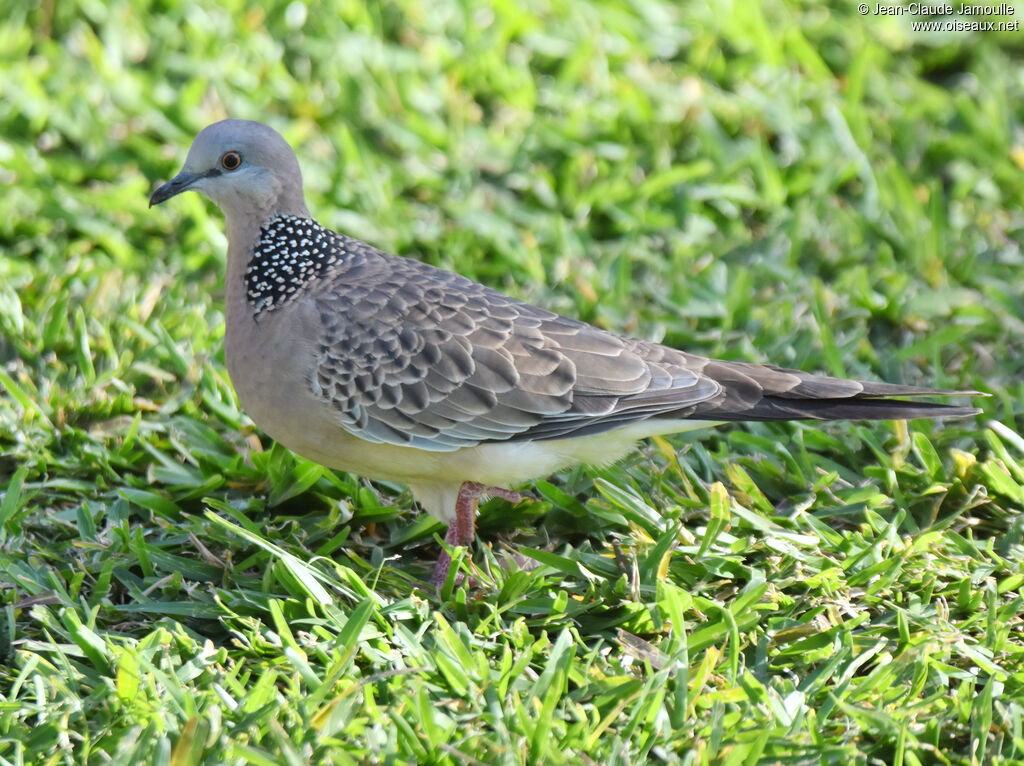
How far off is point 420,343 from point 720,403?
3.08 ft

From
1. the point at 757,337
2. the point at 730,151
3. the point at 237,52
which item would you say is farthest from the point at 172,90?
the point at 757,337

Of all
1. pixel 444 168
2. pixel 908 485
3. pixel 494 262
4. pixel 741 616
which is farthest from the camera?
pixel 444 168

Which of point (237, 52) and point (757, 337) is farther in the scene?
point (237, 52)

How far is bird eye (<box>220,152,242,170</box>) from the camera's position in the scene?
3.82 metres

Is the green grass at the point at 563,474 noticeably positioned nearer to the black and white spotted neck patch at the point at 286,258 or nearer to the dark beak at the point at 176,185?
the black and white spotted neck patch at the point at 286,258

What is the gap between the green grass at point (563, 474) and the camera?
116 inches

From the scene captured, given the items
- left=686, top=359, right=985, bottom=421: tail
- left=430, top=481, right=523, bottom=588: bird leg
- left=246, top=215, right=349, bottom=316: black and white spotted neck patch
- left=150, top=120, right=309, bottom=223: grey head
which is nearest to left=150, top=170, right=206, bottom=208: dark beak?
left=150, top=120, right=309, bottom=223: grey head

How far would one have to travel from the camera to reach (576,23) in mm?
6301

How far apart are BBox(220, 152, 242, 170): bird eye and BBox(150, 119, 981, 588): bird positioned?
0.36 metres

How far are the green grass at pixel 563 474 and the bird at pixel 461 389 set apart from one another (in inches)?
10.2

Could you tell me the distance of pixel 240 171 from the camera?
383 centimetres

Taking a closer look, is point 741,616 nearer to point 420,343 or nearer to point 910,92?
point 420,343

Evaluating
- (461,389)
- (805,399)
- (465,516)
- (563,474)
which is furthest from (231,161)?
(805,399)

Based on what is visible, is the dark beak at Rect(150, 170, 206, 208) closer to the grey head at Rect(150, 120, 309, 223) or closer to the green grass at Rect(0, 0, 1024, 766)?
the grey head at Rect(150, 120, 309, 223)
